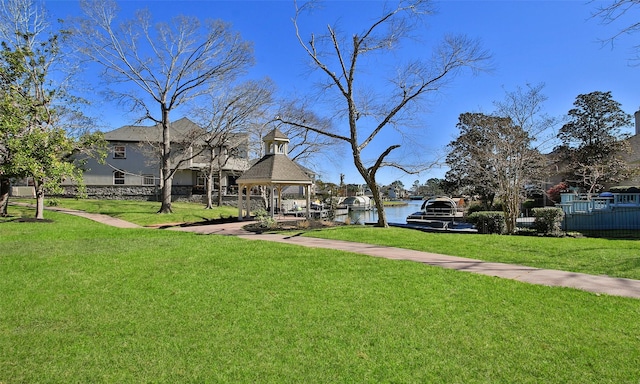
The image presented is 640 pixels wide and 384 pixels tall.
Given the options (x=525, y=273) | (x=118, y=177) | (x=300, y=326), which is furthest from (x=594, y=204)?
(x=118, y=177)

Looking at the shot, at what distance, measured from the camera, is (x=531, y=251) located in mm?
9742

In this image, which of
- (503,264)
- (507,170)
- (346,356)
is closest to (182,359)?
(346,356)

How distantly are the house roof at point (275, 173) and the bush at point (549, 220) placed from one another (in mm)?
10211

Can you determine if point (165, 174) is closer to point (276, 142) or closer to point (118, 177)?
point (276, 142)

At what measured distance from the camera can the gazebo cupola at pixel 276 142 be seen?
65.1ft

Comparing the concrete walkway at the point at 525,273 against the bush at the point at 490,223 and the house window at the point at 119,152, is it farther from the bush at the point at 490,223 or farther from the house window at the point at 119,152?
the house window at the point at 119,152

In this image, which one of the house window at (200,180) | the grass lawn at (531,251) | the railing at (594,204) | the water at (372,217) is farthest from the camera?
the house window at (200,180)

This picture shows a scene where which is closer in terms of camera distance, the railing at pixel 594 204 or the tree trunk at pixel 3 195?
the tree trunk at pixel 3 195

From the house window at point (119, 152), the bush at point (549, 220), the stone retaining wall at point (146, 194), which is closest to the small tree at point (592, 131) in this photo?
the bush at point (549, 220)

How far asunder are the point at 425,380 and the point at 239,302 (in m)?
2.79

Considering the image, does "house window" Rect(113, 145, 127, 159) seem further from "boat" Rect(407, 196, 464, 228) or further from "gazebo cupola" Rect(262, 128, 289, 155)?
"boat" Rect(407, 196, 464, 228)

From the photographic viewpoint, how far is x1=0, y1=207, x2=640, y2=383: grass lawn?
3.39 metres

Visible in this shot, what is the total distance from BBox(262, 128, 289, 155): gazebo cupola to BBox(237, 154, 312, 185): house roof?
47 centimetres

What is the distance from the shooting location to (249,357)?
364 centimetres
